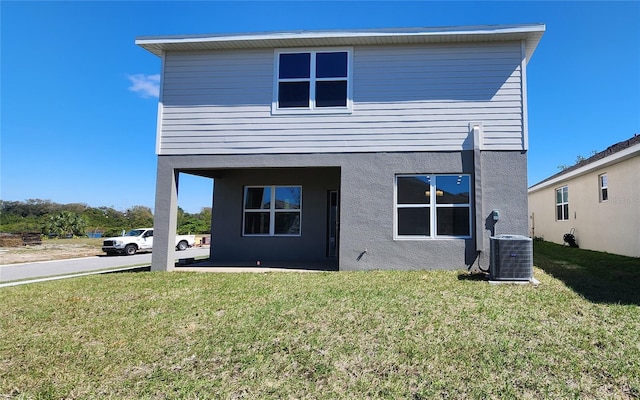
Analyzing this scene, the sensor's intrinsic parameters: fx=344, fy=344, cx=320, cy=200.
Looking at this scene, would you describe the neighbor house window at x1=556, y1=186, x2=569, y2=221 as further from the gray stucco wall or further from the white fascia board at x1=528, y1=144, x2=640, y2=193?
the gray stucco wall

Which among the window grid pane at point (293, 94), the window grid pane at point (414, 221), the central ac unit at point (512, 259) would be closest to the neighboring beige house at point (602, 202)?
the central ac unit at point (512, 259)

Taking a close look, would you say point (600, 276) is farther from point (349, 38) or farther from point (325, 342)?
point (349, 38)

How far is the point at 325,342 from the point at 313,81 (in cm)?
633

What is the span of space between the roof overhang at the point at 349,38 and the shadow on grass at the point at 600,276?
5.16 metres

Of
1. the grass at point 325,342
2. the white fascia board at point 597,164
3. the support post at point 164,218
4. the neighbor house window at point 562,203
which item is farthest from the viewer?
the neighbor house window at point 562,203

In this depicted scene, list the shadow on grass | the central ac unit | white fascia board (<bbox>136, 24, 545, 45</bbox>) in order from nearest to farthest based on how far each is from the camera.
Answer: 1. the shadow on grass
2. the central ac unit
3. white fascia board (<bbox>136, 24, 545, 45</bbox>)

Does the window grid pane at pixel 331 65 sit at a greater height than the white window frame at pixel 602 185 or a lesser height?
greater

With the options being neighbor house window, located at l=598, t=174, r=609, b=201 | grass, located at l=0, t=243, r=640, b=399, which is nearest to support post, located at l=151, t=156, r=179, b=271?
grass, located at l=0, t=243, r=640, b=399

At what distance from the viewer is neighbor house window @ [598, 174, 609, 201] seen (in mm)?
11833

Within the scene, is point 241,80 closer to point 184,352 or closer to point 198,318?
point 198,318

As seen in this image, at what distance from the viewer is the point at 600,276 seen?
23.5 ft

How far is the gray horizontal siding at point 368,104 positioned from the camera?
7781mm

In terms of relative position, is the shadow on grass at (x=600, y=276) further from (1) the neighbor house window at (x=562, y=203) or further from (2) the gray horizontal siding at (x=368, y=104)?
(1) the neighbor house window at (x=562, y=203)

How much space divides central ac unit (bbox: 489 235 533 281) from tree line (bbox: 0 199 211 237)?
1001 inches
